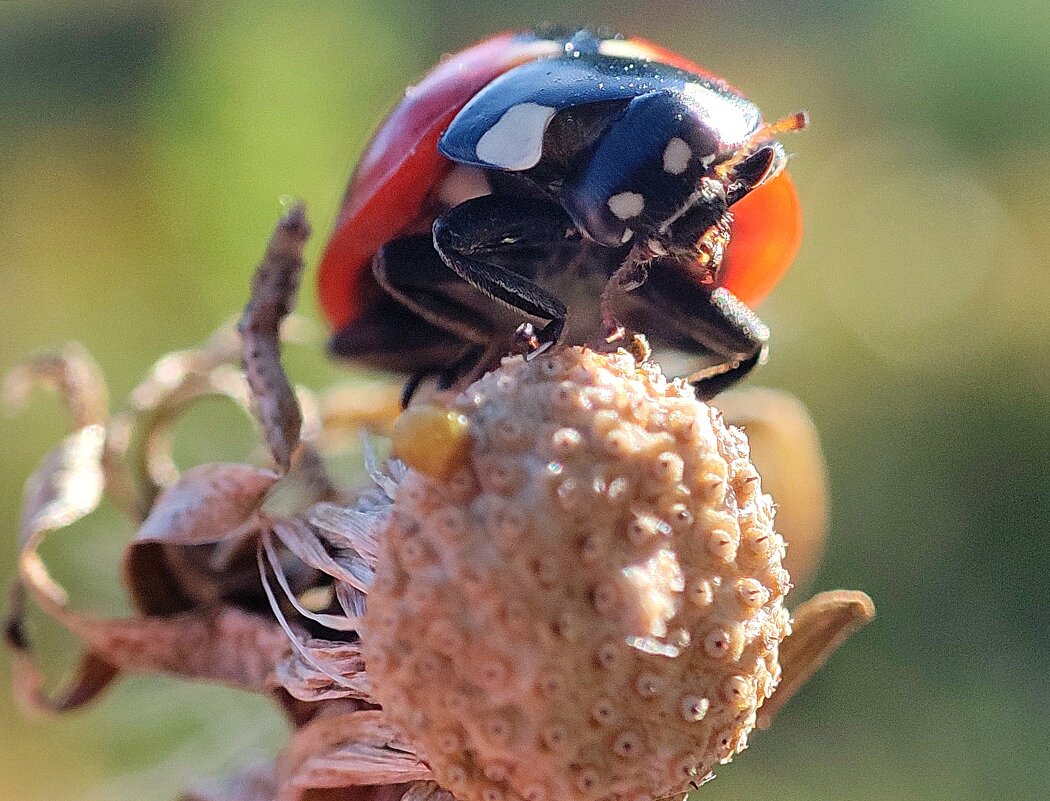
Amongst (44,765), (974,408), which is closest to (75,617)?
(44,765)

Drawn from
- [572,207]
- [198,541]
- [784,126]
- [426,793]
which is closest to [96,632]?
[198,541]

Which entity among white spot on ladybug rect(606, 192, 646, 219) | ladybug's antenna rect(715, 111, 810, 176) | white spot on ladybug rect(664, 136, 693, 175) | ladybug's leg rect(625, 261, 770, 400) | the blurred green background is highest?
ladybug's antenna rect(715, 111, 810, 176)

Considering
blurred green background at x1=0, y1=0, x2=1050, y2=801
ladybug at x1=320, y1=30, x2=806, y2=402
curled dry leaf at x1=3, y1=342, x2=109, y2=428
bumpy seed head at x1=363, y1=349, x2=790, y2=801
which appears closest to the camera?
bumpy seed head at x1=363, y1=349, x2=790, y2=801

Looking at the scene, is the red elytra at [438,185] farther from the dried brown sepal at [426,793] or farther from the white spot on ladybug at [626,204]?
the dried brown sepal at [426,793]

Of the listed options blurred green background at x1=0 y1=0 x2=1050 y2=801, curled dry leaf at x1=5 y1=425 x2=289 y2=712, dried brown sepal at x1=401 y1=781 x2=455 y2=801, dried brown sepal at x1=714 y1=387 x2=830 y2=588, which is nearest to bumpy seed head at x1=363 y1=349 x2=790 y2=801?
dried brown sepal at x1=401 y1=781 x2=455 y2=801

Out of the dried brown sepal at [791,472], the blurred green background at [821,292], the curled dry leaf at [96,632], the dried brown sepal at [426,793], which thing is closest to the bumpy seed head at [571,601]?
the dried brown sepal at [426,793]

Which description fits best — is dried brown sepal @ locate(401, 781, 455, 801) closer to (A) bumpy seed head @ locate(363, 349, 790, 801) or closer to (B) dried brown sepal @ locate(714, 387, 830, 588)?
(A) bumpy seed head @ locate(363, 349, 790, 801)
